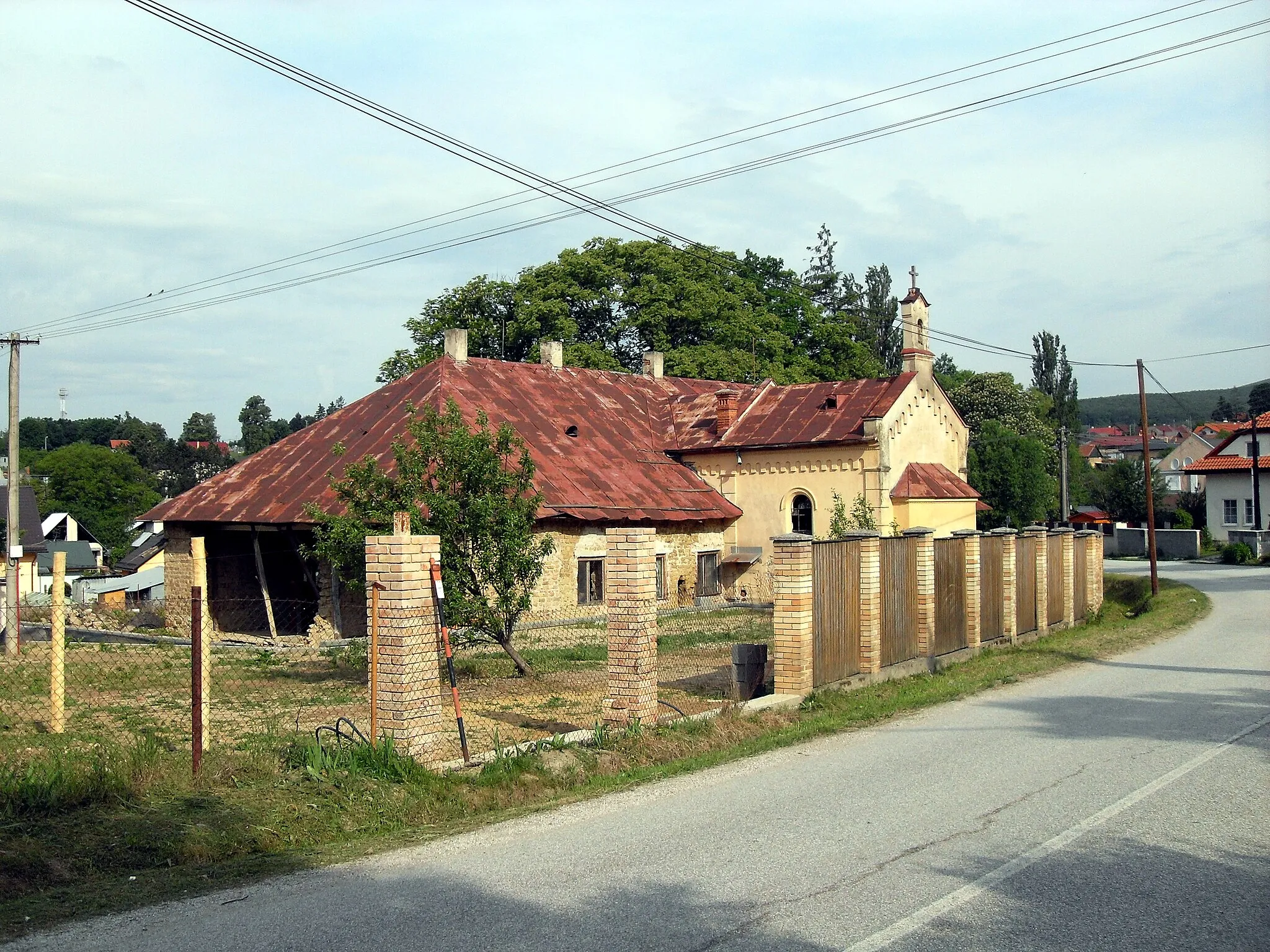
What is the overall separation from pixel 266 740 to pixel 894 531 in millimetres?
21776

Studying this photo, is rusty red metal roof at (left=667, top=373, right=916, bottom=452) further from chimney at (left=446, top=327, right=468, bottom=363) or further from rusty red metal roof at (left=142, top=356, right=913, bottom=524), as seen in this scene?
chimney at (left=446, top=327, right=468, bottom=363)

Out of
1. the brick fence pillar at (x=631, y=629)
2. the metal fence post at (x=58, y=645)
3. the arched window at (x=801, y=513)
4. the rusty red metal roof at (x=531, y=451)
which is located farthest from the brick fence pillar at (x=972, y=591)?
the metal fence post at (x=58, y=645)

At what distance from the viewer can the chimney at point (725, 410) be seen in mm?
33031

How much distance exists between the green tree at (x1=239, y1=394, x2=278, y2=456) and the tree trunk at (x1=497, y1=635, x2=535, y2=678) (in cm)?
10286

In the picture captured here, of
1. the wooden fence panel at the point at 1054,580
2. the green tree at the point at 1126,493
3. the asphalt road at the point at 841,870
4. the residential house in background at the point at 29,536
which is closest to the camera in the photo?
the asphalt road at the point at 841,870

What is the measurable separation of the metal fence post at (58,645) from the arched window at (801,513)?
23115 mm

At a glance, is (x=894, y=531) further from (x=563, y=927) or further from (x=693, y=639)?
(x=563, y=927)

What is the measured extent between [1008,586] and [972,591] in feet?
6.68

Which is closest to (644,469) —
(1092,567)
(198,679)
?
(1092,567)

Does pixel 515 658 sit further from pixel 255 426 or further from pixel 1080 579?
pixel 255 426

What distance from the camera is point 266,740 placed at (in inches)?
404

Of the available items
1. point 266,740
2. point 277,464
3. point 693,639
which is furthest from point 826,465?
point 266,740

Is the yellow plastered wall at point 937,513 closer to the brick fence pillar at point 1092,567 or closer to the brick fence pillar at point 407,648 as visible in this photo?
the brick fence pillar at point 1092,567

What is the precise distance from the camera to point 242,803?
25.9 ft
